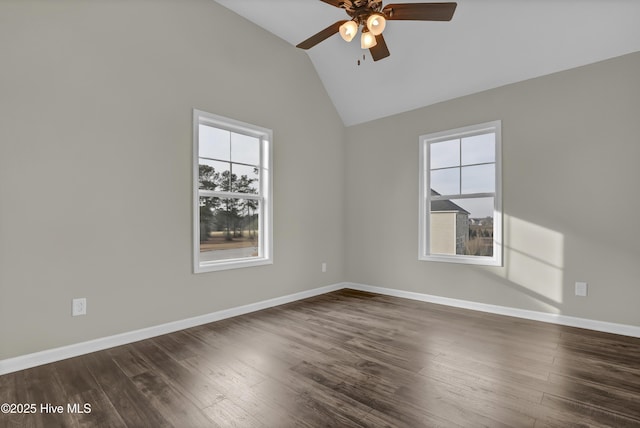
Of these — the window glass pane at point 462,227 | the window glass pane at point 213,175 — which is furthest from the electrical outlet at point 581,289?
the window glass pane at point 213,175

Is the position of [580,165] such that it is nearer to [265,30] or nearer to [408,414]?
[408,414]

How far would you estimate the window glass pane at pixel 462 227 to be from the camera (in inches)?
151

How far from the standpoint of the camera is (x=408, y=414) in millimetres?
1736

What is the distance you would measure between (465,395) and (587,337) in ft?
6.08

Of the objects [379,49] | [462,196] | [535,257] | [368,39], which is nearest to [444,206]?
[462,196]

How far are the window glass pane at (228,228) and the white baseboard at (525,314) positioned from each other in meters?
2.10

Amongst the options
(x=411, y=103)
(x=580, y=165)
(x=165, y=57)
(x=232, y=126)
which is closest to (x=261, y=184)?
(x=232, y=126)

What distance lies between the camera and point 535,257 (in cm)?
340

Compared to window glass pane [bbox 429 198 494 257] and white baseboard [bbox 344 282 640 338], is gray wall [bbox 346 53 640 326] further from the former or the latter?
window glass pane [bbox 429 198 494 257]

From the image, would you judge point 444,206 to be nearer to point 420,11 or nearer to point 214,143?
point 420,11

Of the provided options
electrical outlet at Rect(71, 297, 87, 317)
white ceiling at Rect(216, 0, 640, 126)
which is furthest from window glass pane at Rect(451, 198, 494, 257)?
electrical outlet at Rect(71, 297, 87, 317)

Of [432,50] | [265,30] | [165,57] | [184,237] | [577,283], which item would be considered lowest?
[577,283]

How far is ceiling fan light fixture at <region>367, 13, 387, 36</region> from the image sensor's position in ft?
7.30

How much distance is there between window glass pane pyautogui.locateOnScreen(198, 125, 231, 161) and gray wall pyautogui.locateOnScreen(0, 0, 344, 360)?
21 centimetres
